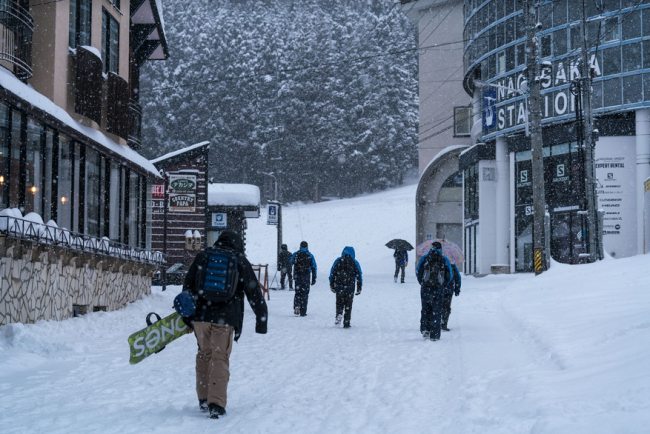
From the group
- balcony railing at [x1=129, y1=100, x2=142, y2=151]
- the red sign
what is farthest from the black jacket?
the red sign

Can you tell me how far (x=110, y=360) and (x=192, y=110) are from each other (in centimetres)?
7489

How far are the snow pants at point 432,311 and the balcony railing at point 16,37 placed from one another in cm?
854

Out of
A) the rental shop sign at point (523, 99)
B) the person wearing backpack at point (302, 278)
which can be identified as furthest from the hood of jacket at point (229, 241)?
the rental shop sign at point (523, 99)

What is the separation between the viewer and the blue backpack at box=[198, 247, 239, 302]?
6633mm

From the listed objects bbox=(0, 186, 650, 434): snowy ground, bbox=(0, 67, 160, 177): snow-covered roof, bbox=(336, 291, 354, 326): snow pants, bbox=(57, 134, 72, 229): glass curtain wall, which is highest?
bbox=(0, 67, 160, 177): snow-covered roof

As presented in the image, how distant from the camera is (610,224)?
31734 millimetres

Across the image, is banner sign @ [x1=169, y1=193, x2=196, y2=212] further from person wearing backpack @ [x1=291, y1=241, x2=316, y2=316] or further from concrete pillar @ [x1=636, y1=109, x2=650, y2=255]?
concrete pillar @ [x1=636, y1=109, x2=650, y2=255]

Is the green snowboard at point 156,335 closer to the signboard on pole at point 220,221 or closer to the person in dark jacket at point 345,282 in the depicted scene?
the person in dark jacket at point 345,282

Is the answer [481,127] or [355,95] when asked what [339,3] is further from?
[481,127]

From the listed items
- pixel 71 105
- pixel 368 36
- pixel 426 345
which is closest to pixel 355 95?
pixel 368 36

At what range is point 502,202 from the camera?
38719mm

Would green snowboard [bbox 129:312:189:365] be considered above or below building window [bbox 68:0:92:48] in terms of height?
below

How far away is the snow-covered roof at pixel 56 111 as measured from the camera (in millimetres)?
11899

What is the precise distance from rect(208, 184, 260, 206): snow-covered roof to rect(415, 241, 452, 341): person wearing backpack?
2547 centimetres
